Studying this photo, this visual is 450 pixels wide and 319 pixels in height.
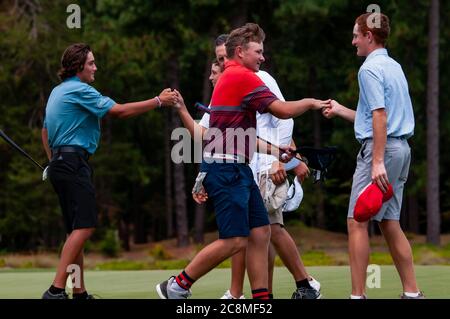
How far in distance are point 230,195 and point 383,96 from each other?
52.6 inches

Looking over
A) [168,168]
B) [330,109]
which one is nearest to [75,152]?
[330,109]

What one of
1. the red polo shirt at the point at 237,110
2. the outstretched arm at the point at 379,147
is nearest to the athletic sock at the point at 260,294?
the red polo shirt at the point at 237,110

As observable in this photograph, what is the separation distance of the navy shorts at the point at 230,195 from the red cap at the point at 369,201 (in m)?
0.80

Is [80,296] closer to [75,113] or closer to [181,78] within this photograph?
[75,113]

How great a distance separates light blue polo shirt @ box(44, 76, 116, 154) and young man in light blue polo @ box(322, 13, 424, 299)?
1.87 metres

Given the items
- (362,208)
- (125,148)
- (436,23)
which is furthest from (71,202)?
(125,148)

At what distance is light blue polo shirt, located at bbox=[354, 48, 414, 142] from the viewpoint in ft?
27.3

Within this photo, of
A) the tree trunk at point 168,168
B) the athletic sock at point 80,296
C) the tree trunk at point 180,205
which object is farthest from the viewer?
the tree trunk at point 168,168

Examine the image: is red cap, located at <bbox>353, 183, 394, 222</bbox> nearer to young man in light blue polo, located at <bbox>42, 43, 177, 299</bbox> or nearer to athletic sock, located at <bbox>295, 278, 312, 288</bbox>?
athletic sock, located at <bbox>295, 278, 312, 288</bbox>

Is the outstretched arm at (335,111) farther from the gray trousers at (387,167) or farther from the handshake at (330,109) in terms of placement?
the gray trousers at (387,167)

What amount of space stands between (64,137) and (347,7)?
2411 cm

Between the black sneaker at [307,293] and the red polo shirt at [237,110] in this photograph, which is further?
the black sneaker at [307,293]

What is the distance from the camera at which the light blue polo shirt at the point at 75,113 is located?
29.7 ft

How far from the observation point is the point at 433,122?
102 feet
